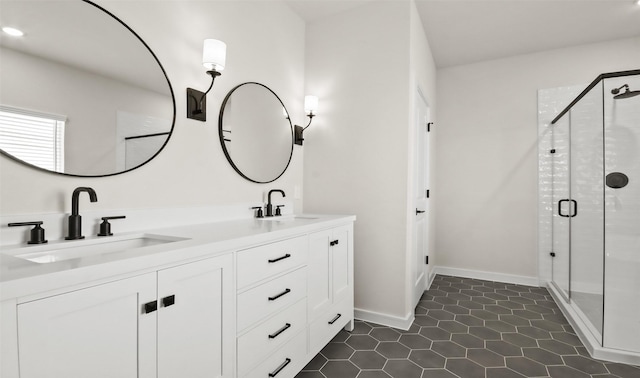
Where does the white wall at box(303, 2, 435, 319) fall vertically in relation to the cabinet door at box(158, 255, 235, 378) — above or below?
above

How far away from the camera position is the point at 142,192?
5.23 ft

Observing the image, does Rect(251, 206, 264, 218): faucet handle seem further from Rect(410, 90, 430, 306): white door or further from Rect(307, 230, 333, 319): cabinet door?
Rect(410, 90, 430, 306): white door

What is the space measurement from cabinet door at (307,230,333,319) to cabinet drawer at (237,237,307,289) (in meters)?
0.11

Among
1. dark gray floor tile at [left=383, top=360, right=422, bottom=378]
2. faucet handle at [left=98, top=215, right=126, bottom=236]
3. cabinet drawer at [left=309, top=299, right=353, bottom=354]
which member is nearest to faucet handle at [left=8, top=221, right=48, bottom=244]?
faucet handle at [left=98, top=215, right=126, bottom=236]

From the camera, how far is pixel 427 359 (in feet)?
6.79

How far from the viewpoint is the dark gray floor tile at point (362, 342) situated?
7.30 feet

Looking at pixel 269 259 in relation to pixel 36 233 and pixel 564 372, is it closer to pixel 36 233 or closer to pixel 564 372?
pixel 36 233

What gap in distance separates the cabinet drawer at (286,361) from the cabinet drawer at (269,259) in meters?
0.41

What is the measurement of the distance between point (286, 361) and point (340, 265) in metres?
0.79

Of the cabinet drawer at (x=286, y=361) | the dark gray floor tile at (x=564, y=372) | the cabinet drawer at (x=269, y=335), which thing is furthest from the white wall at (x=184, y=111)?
the dark gray floor tile at (x=564, y=372)

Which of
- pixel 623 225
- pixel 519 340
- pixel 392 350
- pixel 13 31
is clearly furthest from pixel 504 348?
pixel 13 31

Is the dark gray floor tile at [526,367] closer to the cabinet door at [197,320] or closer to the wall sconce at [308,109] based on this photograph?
the cabinet door at [197,320]

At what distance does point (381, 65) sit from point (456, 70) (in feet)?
6.77

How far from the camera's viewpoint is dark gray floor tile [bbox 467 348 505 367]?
6.66 feet
